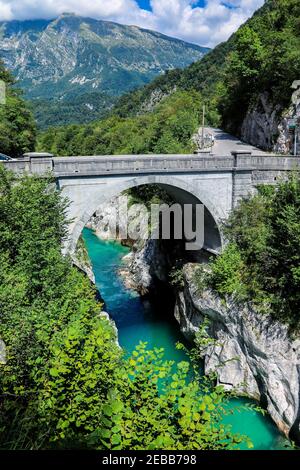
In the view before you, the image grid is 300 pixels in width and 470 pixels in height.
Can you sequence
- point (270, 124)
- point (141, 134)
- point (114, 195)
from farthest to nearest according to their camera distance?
point (141, 134) → point (270, 124) → point (114, 195)

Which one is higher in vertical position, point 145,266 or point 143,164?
point 143,164

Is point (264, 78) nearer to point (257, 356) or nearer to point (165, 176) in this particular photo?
point (165, 176)

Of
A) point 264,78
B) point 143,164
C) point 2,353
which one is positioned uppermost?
point 264,78

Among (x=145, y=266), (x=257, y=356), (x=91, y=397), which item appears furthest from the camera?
(x=145, y=266)

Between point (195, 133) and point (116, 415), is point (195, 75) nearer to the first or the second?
point (195, 133)

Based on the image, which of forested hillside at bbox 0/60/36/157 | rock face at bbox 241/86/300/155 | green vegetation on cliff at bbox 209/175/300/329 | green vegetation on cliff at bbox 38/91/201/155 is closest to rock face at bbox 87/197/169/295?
green vegetation on cliff at bbox 209/175/300/329

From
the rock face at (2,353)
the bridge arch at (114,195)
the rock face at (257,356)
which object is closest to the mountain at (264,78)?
the bridge arch at (114,195)

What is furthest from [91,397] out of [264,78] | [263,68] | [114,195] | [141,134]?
[141,134]
